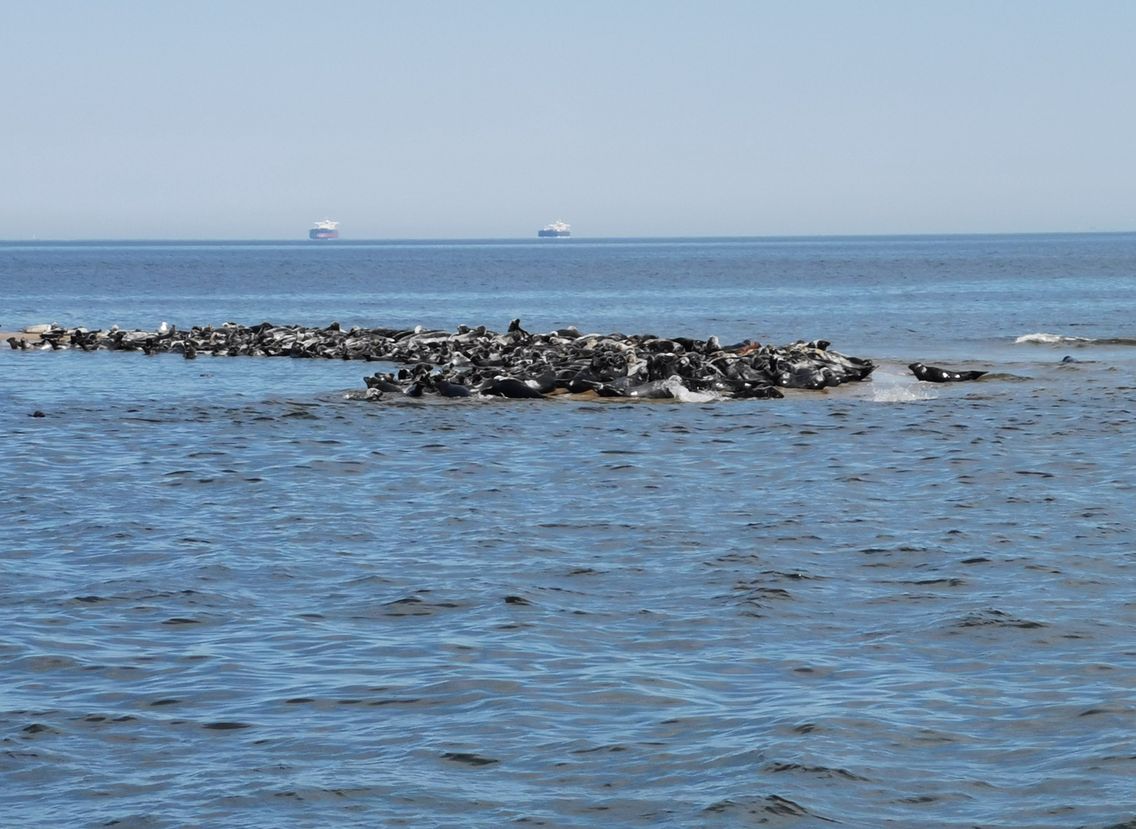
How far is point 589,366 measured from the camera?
1232 inches

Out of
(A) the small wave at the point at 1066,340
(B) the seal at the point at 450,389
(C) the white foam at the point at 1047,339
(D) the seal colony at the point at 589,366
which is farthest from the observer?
(C) the white foam at the point at 1047,339

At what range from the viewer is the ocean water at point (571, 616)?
8.45 metres

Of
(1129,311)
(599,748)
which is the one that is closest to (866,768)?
(599,748)

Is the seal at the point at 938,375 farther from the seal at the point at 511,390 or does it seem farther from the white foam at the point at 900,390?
the seal at the point at 511,390

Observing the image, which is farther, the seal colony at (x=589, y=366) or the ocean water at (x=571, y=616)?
the seal colony at (x=589, y=366)

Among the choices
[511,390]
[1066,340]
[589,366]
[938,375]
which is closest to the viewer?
[511,390]

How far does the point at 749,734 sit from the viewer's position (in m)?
9.24

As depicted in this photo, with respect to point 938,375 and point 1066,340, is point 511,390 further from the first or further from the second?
point 1066,340

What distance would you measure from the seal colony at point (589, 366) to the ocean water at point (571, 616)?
2.07 m

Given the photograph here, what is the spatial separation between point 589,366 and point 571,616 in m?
19.3

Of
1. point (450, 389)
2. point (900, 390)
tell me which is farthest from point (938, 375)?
point (450, 389)

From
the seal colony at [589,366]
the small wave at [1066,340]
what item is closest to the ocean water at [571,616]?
the seal colony at [589,366]

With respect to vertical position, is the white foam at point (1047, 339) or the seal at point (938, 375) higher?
the white foam at point (1047, 339)

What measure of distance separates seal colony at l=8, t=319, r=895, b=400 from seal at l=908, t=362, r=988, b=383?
3.70 ft
